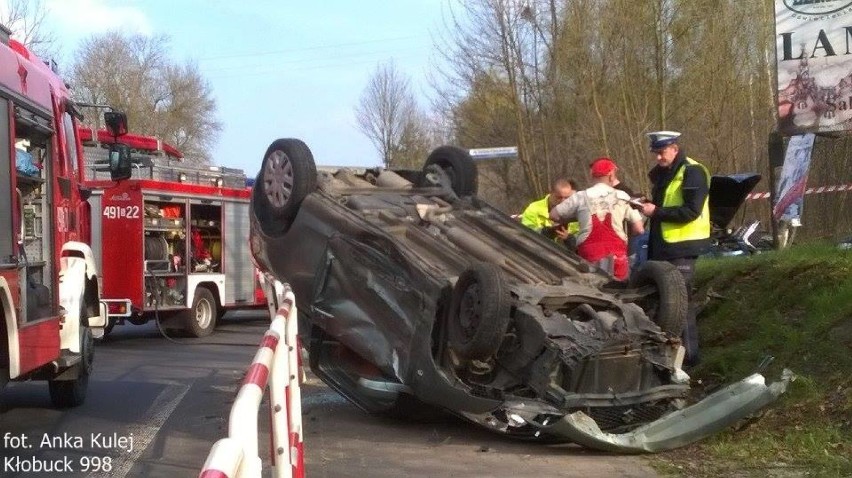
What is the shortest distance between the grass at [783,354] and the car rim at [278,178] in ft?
11.3

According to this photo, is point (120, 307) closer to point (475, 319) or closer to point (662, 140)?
point (662, 140)

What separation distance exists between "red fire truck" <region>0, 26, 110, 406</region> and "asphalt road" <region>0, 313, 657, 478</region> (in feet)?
1.58

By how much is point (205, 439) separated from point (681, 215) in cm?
382

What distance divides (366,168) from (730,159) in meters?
18.6

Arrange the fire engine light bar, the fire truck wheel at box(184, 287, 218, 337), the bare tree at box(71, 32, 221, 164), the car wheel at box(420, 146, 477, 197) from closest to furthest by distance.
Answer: the car wheel at box(420, 146, 477, 197) < the fire engine light bar < the fire truck wheel at box(184, 287, 218, 337) < the bare tree at box(71, 32, 221, 164)

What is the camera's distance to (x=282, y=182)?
7.95m

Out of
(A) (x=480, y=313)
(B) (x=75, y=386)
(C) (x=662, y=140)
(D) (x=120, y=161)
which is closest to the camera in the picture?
(A) (x=480, y=313)

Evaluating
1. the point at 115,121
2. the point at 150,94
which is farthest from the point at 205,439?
the point at 150,94

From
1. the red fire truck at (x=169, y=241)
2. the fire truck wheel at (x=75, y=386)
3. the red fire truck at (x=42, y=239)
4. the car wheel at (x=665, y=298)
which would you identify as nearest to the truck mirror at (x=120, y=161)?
the red fire truck at (x=42, y=239)

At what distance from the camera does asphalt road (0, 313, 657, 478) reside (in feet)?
19.9

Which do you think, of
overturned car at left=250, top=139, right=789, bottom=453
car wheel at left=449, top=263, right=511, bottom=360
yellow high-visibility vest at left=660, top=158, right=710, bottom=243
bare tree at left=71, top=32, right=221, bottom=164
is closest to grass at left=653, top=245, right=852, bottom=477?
overturned car at left=250, top=139, right=789, bottom=453

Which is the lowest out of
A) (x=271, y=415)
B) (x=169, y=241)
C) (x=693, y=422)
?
A: (x=693, y=422)

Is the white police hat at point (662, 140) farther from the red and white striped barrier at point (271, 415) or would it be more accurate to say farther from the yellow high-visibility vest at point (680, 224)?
the red and white striped barrier at point (271, 415)

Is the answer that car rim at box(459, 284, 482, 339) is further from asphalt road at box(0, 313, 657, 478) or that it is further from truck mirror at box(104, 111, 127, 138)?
truck mirror at box(104, 111, 127, 138)
